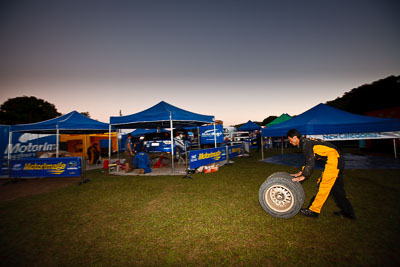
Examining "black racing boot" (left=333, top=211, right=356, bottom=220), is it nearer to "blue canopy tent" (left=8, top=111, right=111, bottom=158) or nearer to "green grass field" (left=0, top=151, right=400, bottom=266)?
"green grass field" (left=0, top=151, right=400, bottom=266)

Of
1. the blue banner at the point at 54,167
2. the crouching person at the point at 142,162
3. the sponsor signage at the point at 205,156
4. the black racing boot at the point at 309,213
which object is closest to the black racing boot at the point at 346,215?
the black racing boot at the point at 309,213

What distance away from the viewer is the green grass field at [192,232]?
2193 millimetres

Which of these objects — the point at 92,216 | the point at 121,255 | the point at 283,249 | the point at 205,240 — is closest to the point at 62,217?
the point at 92,216

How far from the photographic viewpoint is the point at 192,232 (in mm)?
2818

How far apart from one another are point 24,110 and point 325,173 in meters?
47.8

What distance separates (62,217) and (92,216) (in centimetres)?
67

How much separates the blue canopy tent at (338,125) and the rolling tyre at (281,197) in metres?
5.47

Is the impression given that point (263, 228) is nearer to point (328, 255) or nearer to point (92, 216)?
point (328, 255)

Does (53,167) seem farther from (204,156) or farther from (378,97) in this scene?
(378,97)

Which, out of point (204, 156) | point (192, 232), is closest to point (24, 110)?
point (204, 156)

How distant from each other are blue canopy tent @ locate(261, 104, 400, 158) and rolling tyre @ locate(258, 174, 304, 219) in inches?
215

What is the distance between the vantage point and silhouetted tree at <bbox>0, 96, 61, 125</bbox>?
30752 mm

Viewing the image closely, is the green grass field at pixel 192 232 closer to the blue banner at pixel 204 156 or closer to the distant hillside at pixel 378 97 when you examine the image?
the blue banner at pixel 204 156

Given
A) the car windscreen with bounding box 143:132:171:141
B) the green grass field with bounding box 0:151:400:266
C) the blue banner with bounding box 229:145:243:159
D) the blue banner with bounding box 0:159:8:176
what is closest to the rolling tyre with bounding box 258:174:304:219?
the green grass field with bounding box 0:151:400:266
